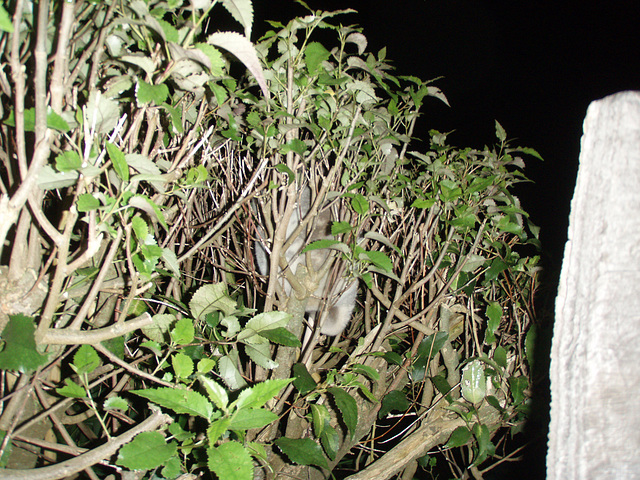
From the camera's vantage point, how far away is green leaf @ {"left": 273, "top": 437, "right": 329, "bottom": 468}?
120cm

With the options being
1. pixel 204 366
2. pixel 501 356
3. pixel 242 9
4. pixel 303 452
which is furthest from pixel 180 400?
pixel 501 356

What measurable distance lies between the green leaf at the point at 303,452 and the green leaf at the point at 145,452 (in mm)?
495

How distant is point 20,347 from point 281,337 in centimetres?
63

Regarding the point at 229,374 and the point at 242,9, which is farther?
the point at 229,374

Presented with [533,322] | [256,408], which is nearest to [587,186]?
[256,408]

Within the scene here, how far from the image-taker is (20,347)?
29.3 inches

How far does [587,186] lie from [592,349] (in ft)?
1.18

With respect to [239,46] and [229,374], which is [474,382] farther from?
[239,46]

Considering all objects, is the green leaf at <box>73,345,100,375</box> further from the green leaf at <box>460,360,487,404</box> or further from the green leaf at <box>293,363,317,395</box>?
the green leaf at <box>460,360,487,404</box>

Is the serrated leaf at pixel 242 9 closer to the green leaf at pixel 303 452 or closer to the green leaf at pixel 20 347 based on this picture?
the green leaf at pixel 20 347

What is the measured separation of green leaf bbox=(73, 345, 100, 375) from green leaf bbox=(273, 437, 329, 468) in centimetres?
66

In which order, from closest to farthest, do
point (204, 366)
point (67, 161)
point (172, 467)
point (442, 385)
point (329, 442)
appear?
point (67, 161) < point (172, 467) < point (204, 366) < point (329, 442) < point (442, 385)

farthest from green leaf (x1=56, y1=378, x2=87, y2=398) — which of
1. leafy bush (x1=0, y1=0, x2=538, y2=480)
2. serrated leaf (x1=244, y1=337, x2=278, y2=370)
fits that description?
serrated leaf (x1=244, y1=337, x2=278, y2=370)

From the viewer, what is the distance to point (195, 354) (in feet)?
4.16
